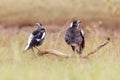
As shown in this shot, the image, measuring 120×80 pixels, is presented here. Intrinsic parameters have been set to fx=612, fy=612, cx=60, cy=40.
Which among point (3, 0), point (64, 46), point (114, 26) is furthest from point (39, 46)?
point (3, 0)

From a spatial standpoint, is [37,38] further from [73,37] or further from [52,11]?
[52,11]

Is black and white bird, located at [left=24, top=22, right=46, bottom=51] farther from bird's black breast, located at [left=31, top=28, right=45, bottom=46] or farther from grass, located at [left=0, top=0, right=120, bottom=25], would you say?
grass, located at [left=0, top=0, right=120, bottom=25]

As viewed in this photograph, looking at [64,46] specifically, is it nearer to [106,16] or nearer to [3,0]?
[106,16]

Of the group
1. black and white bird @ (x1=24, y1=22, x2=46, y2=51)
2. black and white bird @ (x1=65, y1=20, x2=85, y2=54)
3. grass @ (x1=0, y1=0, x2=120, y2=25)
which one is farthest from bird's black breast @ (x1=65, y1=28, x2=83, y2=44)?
grass @ (x1=0, y1=0, x2=120, y2=25)

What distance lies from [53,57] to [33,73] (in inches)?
150

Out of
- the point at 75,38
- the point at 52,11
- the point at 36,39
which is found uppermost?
the point at 75,38

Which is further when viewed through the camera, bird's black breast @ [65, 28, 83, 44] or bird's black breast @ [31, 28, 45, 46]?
bird's black breast @ [31, 28, 45, 46]

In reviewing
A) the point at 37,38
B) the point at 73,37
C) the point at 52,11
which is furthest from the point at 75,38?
the point at 52,11

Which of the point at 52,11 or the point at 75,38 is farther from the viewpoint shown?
the point at 52,11

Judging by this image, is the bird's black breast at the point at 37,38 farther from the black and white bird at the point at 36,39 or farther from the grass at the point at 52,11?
the grass at the point at 52,11

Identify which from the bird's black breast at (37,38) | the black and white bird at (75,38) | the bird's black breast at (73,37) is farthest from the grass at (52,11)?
the bird's black breast at (73,37)

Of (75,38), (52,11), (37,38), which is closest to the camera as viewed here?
(75,38)

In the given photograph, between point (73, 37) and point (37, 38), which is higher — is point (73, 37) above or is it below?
above

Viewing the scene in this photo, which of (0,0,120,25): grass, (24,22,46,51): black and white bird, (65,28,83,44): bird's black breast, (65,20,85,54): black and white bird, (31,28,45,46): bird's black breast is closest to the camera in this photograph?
(65,20,85,54): black and white bird
